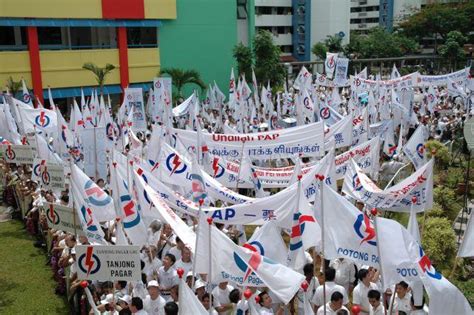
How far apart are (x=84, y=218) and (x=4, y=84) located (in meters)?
21.1

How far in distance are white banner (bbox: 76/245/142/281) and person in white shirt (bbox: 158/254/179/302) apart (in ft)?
3.77

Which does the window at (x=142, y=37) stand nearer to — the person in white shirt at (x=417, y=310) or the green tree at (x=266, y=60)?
the green tree at (x=266, y=60)

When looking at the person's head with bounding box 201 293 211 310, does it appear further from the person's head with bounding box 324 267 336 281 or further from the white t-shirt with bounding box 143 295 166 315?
the person's head with bounding box 324 267 336 281

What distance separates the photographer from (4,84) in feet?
87.7

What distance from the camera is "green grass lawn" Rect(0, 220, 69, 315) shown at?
31.1ft

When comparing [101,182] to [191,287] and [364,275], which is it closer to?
[191,287]

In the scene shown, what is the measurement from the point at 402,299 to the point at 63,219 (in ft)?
16.3

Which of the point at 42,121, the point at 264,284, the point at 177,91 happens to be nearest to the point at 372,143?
the point at 264,284

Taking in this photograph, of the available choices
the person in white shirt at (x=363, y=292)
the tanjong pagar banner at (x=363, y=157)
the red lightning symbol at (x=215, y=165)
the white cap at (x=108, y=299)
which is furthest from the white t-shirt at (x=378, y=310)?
the red lightning symbol at (x=215, y=165)

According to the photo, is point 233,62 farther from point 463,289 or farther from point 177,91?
point 463,289

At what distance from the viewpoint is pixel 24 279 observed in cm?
1050

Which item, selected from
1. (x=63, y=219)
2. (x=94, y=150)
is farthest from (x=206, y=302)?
(x=94, y=150)

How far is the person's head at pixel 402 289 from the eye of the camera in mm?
6676

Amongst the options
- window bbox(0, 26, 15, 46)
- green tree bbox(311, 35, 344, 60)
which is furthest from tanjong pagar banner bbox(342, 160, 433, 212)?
green tree bbox(311, 35, 344, 60)
